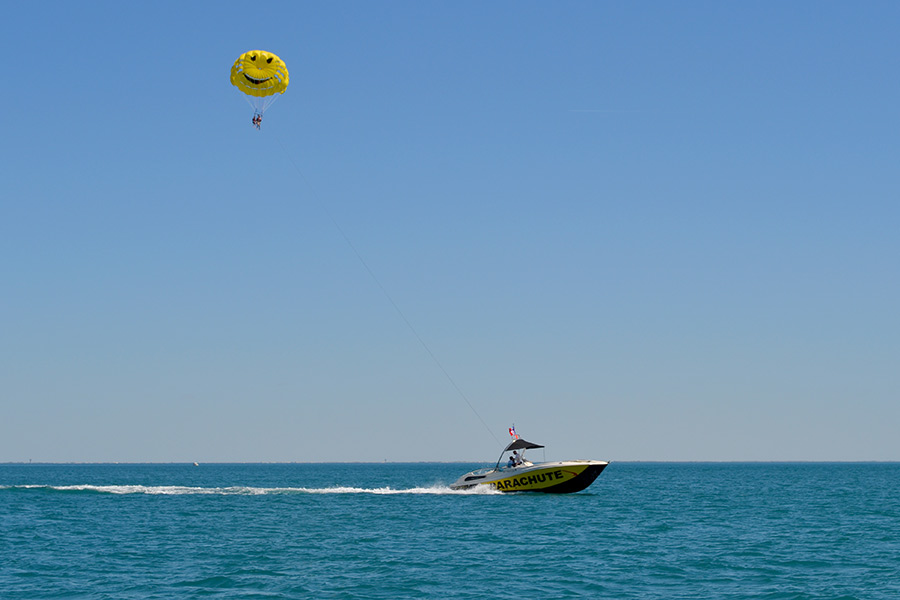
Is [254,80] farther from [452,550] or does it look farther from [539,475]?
[539,475]

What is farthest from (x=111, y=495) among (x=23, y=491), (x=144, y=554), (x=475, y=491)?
(x=144, y=554)

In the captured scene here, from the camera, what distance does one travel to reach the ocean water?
2428 cm

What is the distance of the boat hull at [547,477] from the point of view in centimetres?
5378

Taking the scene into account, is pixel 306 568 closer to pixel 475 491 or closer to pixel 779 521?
pixel 779 521

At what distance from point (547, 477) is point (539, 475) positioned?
59 cm

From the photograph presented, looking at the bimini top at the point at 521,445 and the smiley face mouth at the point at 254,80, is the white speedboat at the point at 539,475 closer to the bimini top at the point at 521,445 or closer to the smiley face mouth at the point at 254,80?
the bimini top at the point at 521,445

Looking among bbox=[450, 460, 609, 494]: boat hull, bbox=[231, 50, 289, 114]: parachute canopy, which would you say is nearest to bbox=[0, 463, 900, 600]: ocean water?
bbox=[450, 460, 609, 494]: boat hull

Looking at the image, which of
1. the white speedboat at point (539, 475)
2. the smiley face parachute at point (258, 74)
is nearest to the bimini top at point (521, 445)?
the white speedboat at point (539, 475)

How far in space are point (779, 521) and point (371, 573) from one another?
1010 inches

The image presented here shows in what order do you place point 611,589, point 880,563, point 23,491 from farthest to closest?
point 23,491, point 880,563, point 611,589

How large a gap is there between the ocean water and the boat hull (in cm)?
125

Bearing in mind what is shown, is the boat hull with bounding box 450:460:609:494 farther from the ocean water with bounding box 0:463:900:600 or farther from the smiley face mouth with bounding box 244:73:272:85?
the smiley face mouth with bounding box 244:73:272:85

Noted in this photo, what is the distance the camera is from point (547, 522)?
4103 centimetres

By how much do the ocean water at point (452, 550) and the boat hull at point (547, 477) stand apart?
1.25 m
